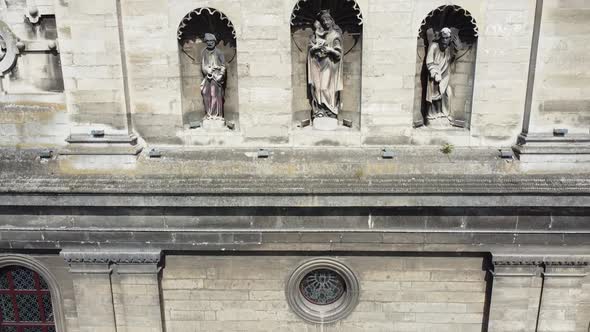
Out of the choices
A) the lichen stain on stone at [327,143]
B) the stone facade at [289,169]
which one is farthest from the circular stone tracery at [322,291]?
the lichen stain on stone at [327,143]

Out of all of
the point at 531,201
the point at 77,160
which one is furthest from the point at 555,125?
the point at 77,160

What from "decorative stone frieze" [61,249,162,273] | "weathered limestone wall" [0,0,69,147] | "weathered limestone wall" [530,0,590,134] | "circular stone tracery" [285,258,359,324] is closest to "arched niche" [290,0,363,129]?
"circular stone tracery" [285,258,359,324]

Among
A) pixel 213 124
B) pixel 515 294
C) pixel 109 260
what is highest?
pixel 213 124

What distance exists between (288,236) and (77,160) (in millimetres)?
4709

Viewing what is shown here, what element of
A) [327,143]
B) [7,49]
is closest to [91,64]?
[7,49]

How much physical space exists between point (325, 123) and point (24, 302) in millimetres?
8205

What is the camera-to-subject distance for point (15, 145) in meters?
11.2

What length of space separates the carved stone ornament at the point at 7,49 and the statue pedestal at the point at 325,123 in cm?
649

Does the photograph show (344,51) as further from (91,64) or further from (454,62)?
(91,64)

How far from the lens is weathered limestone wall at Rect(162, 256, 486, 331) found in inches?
428

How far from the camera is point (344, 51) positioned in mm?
10609

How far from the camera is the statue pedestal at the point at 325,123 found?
35.6ft

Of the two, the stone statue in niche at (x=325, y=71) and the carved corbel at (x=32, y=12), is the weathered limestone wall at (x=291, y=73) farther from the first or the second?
the carved corbel at (x=32, y=12)

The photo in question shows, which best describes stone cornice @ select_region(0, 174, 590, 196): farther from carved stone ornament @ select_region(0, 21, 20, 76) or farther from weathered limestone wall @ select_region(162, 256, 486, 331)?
carved stone ornament @ select_region(0, 21, 20, 76)
